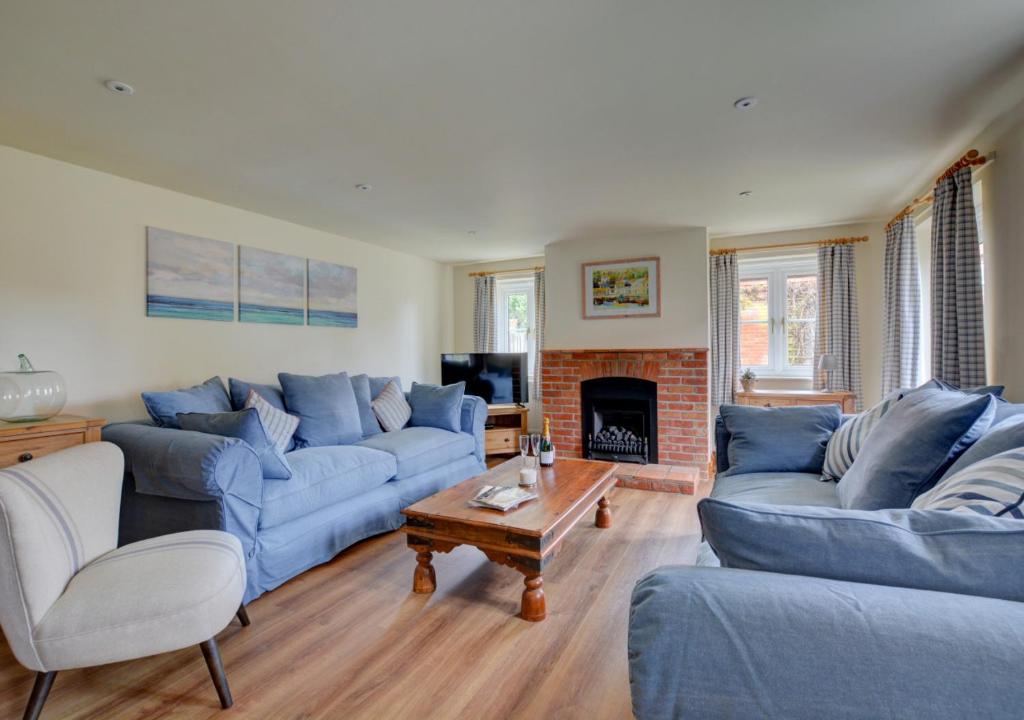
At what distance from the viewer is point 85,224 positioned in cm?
294

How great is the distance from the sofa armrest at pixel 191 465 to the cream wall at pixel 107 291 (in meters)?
0.91

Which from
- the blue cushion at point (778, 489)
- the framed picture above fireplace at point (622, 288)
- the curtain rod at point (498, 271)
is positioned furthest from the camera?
the curtain rod at point (498, 271)

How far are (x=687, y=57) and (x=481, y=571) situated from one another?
8.19 ft

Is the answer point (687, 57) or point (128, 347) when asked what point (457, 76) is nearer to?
point (687, 57)

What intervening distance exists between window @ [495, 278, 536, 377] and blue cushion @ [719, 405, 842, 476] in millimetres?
3347

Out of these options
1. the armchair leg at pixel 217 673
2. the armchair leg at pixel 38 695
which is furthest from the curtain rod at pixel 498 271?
the armchair leg at pixel 38 695

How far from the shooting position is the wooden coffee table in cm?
212

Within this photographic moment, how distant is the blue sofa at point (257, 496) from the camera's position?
85.6 inches

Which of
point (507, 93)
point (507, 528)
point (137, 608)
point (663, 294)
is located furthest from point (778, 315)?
point (137, 608)

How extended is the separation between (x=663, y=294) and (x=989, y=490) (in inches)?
150

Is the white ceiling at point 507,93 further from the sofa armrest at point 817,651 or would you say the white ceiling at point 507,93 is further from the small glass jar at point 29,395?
the sofa armrest at point 817,651

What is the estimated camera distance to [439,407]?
409 cm

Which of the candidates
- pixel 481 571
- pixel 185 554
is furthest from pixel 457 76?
pixel 481 571

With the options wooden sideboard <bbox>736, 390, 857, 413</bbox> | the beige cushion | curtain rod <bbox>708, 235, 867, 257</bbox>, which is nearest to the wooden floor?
the beige cushion
